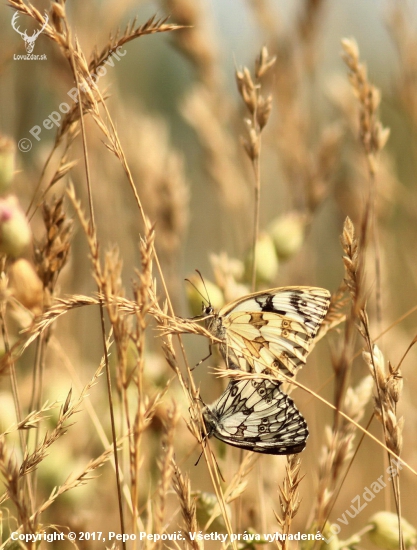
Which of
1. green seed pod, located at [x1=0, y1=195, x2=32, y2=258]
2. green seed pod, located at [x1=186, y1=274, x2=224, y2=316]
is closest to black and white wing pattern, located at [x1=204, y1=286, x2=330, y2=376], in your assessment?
green seed pod, located at [x1=186, y1=274, x2=224, y2=316]

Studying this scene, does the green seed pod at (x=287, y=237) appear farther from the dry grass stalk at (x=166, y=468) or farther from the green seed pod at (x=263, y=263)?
the dry grass stalk at (x=166, y=468)

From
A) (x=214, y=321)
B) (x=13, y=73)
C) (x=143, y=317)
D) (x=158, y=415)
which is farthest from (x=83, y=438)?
(x=13, y=73)

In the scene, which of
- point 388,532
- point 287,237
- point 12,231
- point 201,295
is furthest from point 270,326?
point 12,231

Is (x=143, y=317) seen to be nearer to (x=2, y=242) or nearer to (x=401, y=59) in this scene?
(x=2, y=242)

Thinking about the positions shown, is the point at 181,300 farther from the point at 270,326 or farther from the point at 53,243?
the point at 53,243

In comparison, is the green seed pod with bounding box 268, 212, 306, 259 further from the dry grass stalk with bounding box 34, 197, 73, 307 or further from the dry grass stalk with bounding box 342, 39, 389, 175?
the dry grass stalk with bounding box 34, 197, 73, 307

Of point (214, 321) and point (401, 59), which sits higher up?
point (401, 59)

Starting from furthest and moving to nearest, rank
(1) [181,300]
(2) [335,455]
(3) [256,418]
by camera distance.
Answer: (1) [181,300] → (3) [256,418] → (2) [335,455]
